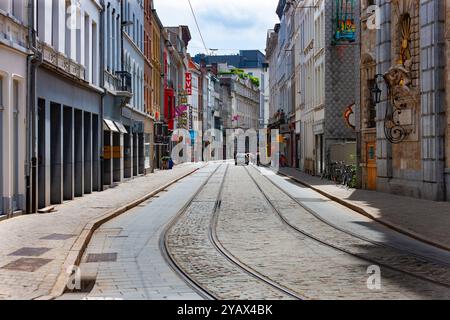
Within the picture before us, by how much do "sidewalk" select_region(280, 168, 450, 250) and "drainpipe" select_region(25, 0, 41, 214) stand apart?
8359 mm

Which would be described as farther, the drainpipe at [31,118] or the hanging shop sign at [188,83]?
the hanging shop sign at [188,83]

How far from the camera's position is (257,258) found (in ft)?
35.8

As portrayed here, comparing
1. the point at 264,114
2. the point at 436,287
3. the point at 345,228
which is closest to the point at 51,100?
the point at 345,228

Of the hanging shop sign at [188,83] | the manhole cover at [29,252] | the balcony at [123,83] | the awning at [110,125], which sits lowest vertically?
the manhole cover at [29,252]

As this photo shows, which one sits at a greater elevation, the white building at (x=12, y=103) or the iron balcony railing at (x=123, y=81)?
the iron balcony railing at (x=123, y=81)

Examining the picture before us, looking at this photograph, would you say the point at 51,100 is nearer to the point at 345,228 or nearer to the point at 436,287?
the point at 345,228

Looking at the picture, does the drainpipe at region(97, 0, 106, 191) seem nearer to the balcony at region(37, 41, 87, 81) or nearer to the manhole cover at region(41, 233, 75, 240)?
the balcony at region(37, 41, 87, 81)

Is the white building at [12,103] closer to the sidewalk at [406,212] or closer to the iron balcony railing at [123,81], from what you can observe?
the sidewalk at [406,212]

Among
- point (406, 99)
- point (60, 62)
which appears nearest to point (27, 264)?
point (60, 62)

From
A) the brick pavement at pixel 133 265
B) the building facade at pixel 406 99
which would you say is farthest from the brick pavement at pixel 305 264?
the building facade at pixel 406 99

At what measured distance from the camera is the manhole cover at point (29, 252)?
1077 cm

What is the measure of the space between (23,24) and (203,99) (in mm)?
86531

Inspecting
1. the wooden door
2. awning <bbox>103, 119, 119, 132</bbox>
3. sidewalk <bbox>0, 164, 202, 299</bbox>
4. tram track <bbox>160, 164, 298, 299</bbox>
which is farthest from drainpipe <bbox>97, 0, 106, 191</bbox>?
tram track <bbox>160, 164, 298, 299</bbox>

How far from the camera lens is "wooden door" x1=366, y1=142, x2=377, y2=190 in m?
26.5
